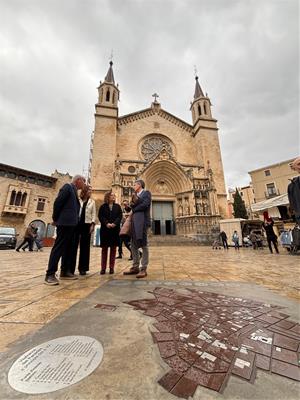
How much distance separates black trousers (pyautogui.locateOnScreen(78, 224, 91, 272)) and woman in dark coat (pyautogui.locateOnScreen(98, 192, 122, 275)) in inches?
11.0

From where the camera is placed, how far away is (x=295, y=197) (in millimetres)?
2293

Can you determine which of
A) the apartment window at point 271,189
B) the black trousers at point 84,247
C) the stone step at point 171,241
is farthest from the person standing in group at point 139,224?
the apartment window at point 271,189

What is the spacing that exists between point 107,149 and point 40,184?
1098 cm

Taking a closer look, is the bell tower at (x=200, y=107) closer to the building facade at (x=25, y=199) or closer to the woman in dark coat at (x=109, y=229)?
the building facade at (x=25, y=199)

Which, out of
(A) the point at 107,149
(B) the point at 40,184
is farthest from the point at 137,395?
(B) the point at 40,184

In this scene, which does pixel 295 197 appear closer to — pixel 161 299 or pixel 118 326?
pixel 161 299

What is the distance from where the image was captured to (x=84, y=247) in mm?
3303

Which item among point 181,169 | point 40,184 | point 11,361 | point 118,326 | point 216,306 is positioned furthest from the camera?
point 40,184

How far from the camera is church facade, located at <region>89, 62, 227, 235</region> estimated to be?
16.2 metres

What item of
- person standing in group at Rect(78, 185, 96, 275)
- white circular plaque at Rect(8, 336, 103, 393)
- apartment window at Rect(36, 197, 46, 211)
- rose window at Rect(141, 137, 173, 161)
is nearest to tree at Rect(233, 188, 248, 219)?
rose window at Rect(141, 137, 173, 161)

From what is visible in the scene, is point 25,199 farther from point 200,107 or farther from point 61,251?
point 200,107

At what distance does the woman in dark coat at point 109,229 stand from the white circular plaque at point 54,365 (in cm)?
226

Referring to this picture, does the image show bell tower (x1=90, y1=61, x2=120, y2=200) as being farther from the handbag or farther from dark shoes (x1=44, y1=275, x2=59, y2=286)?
dark shoes (x1=44, y1=275, x2=59, y2=286)

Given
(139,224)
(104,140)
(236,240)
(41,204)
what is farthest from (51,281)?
(41,204)
